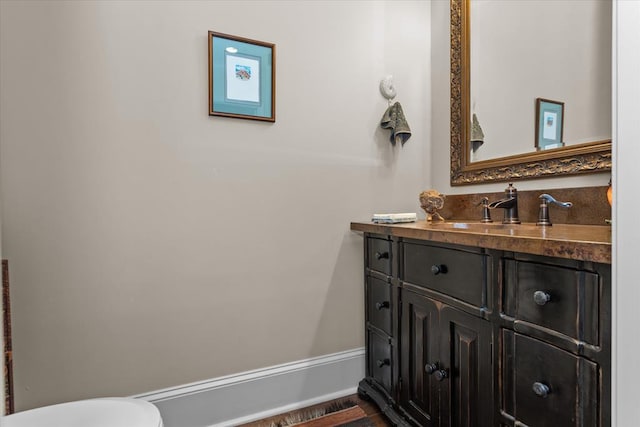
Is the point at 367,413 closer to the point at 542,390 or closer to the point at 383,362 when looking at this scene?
the point at 383,362

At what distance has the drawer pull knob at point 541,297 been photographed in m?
0.83

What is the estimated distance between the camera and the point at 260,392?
1653 millimetres

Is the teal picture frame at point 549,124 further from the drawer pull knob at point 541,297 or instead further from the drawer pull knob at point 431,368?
the drawer pull knob at point 431,368

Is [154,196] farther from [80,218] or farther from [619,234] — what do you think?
[619,234]

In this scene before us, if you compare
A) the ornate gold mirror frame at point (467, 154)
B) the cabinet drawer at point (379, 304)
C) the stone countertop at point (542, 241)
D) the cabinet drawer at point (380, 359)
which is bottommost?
the cabinet drawer at point (380, 359)

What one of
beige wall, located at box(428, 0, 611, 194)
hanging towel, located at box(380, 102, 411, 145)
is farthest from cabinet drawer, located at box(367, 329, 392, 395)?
hanging towel, located at box(380, 102, 411, 145)

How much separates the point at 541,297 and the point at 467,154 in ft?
3.78

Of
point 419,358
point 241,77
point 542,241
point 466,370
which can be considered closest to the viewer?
point 542,241

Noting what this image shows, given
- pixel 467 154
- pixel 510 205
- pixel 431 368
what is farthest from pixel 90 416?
pixel 467 154

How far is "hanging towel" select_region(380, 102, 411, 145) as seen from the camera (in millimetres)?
1884

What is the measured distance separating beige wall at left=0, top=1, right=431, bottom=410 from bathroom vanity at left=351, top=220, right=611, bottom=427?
1.45 feet

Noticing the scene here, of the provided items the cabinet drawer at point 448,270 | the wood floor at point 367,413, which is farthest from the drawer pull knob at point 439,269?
the wood floor at point 367,413

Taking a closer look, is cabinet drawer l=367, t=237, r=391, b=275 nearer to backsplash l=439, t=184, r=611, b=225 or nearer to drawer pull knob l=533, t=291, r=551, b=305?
backsplash l=439, t=184, r=611, b=225

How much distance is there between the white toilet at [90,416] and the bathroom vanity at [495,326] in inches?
37.6
